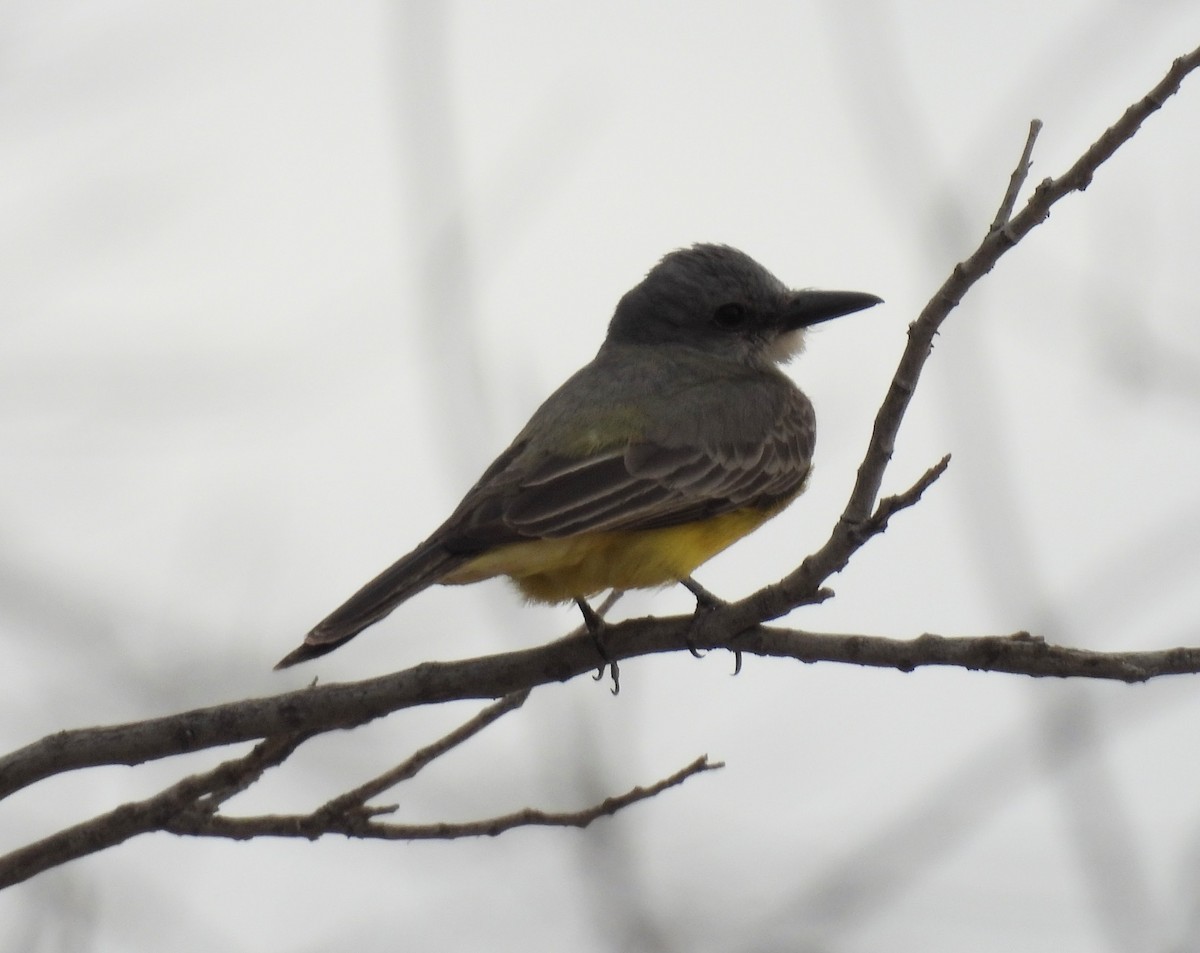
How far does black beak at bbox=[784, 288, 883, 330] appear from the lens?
25.3 ft

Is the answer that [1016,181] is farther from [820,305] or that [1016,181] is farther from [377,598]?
[820,305]

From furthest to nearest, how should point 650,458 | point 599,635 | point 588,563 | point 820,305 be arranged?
1. point 820,305
2. point 650,458
3. point 588,563
4. point 599,635

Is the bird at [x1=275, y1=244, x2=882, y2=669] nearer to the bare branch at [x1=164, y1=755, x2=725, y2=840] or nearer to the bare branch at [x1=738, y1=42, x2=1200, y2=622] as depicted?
the bare branch at [x1=164, y1=755, x2=725, y2=840]

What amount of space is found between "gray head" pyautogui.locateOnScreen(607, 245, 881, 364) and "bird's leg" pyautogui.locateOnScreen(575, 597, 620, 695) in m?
2.71

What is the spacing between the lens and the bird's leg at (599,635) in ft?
16.8


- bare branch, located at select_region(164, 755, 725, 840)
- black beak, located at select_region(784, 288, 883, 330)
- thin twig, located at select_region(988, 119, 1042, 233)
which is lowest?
bare branch, located at select_region(164, 755, 725, 840)

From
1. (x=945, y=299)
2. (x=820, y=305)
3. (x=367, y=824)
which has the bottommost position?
(x=367, y=824)

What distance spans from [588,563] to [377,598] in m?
0.96

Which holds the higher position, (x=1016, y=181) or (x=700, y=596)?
(x=1016, y=181)

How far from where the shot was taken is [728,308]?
26.6 ft

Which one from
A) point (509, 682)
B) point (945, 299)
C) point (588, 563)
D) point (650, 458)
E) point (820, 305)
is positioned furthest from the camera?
point (820, 305)

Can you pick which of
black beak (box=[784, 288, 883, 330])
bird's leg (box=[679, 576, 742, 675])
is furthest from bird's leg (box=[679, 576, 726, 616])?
black beak (box=[784, 288, 883, 330])

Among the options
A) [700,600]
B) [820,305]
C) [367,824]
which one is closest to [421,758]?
[367,824]

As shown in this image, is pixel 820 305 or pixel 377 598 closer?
pixel 377 598
